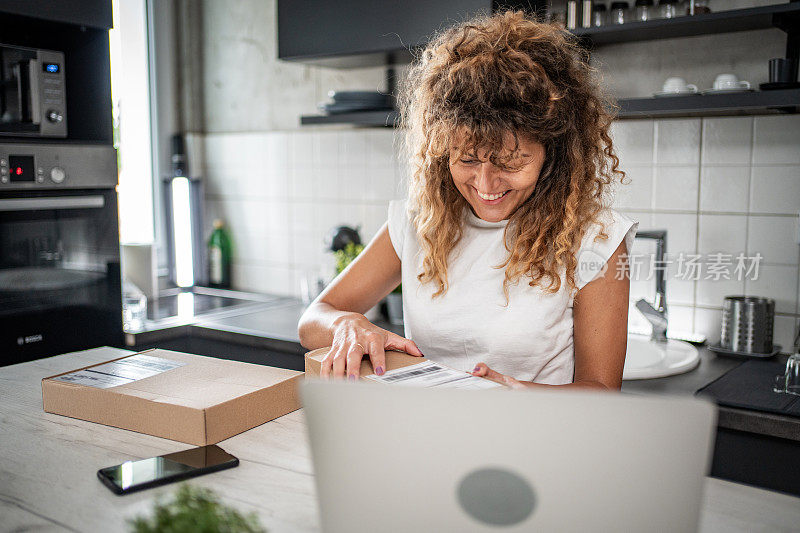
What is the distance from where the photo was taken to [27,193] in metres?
2.05

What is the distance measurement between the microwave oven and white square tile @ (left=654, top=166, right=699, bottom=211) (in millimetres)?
1766

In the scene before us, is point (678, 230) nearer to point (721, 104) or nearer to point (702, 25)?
point (721, 104)

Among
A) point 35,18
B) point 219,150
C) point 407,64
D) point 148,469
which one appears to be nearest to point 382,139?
point 407,64

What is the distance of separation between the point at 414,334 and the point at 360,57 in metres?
1.25

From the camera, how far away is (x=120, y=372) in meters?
1.19

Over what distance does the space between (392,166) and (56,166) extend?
1140mm

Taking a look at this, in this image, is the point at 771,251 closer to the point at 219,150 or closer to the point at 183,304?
the point at 183,304

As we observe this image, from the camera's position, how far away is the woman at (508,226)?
4.01 ft

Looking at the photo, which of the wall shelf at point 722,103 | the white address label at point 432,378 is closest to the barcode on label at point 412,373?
the white address label at point 432,378

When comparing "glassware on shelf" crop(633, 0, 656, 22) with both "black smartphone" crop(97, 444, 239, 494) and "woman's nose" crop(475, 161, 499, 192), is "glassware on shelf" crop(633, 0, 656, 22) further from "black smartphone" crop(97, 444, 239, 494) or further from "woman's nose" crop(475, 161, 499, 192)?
"black smartphone" crop(97, 444, 239, 494)

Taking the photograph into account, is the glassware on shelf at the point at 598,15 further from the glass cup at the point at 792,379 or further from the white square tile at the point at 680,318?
the glass cup at the point at 792,379

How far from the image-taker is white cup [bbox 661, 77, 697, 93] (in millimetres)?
1861

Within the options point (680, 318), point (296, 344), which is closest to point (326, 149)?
point (296, 344)

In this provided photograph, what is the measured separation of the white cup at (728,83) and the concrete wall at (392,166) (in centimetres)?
10
